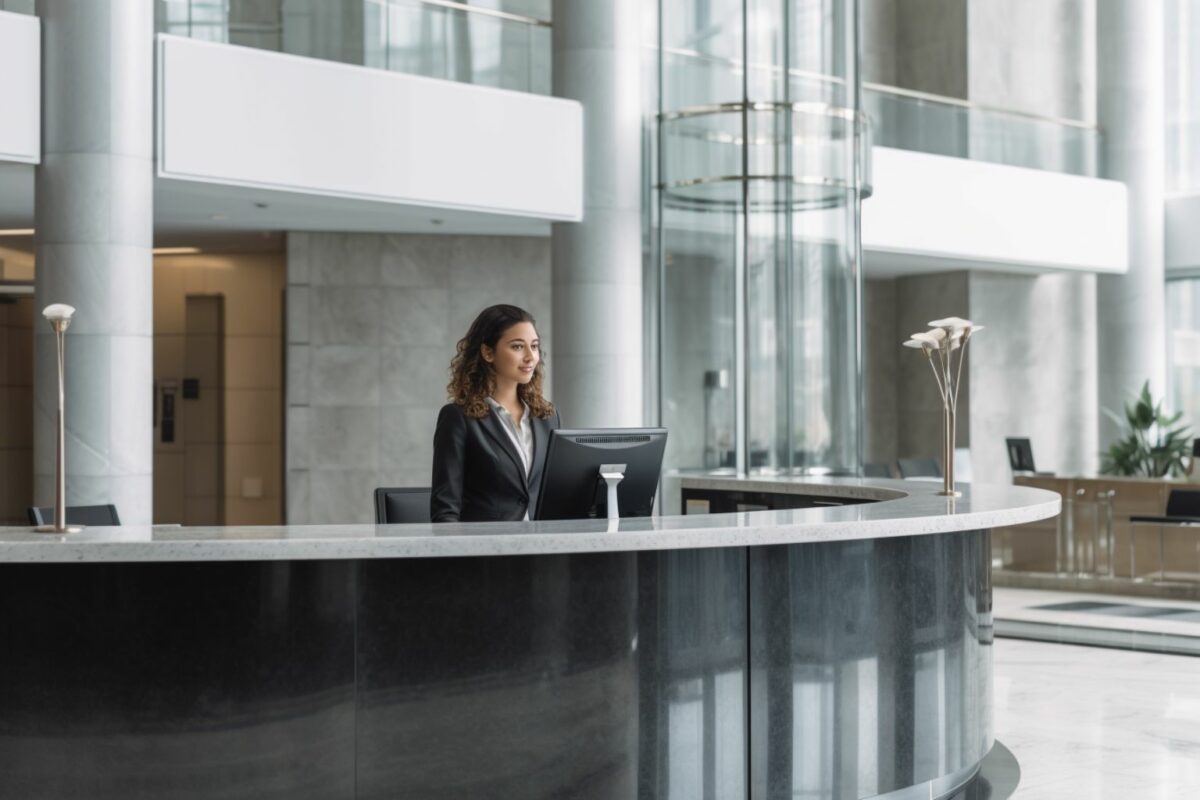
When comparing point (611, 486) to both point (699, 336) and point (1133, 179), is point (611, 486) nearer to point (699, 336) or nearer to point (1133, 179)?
point (699, 336)

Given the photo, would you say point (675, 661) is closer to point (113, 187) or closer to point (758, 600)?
point (758, 600)

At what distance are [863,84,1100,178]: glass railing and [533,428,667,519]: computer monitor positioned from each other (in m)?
9.71

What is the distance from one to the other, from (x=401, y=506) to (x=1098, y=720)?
3517 mm

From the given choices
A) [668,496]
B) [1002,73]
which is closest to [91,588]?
[668,496]

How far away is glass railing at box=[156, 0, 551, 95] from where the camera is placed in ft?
30.4

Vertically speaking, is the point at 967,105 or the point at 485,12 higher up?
the point at 967,105

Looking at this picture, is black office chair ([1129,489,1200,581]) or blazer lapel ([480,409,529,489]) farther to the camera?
black office chair ([1129,489,1200,581])

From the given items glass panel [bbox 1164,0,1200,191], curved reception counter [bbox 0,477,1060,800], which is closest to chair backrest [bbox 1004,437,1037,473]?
glass panel [bbox 1164,0,1200,191]

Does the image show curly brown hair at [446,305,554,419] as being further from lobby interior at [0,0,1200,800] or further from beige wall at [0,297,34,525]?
beige wall at [0,297,34,525]

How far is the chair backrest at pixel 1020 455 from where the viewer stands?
13.6m

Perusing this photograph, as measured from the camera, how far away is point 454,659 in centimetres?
446

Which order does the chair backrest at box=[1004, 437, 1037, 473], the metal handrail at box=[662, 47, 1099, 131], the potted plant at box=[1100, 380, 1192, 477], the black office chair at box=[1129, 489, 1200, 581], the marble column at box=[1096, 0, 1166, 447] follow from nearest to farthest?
1. the metal handrail at box=[662, 47, 1099, 131]
2. the black office chair at box=[1129, 489, 1200, 581]
3. the chair backrest at box=[1004, 437, 1037, 473]
4. the potted plant at box=[1100, 380, 1192, 477]
5. the marble column at box=[1096, 0, 1166, 447]

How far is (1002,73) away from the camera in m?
17.5

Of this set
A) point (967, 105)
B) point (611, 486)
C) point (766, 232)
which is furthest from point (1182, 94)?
point (611, 486)
